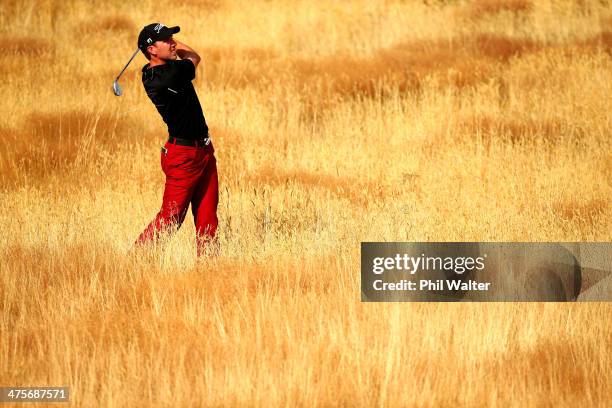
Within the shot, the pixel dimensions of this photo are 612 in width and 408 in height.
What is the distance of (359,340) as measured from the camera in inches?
223

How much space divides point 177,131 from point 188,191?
0.43 meters

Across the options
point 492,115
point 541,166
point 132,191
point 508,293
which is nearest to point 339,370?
point 508,293

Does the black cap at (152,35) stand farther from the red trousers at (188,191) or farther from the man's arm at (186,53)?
the red trousers at (188,191)

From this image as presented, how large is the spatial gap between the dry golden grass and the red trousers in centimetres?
18

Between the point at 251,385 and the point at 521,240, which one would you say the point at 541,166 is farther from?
the point at 251,385

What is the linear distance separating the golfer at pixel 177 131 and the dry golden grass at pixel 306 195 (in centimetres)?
21

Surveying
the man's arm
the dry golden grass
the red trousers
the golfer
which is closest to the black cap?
the golfer

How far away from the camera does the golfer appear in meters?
6.84

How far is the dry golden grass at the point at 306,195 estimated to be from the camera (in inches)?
214

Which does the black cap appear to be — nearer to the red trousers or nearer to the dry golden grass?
the red trousers

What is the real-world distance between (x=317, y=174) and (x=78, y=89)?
4212 millimetres

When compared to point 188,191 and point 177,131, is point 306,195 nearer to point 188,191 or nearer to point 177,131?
point 188,191

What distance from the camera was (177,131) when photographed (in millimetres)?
6949

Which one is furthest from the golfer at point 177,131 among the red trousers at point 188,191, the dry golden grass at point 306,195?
the dry golden grass at point 306,195
